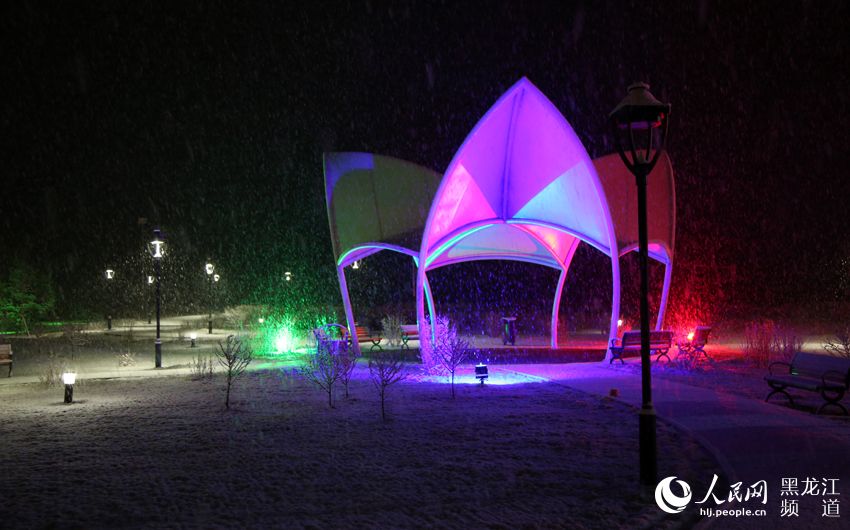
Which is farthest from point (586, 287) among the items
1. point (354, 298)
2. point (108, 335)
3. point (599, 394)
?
point (599, 394)

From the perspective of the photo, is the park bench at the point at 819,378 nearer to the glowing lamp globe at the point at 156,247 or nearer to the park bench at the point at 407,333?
the park bench at the point at 407,333

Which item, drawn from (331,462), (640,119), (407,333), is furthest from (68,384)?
(407,333)

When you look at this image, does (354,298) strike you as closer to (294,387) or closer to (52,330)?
(52,330)

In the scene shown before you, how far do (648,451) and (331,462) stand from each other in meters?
3.39

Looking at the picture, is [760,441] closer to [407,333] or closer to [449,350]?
[449,350]

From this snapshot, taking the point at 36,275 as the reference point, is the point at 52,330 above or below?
below

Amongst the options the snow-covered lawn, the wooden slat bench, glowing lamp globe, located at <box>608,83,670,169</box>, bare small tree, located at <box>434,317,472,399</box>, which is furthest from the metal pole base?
the wooden slat bench

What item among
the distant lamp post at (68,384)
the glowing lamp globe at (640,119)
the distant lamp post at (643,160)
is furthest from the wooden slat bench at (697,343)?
the distant lamp post at (68,384)

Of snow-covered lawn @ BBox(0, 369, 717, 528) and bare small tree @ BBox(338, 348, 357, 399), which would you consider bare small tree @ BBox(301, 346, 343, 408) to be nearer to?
bare small tree @ BBox(338, 348, 357, 399)

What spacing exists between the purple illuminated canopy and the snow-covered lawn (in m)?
7.26

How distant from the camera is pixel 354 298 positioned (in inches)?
1832

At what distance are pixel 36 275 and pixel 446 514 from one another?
43.1m

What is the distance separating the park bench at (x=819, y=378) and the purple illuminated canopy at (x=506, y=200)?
5.36m

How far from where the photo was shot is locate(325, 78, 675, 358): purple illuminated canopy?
1700 cm
